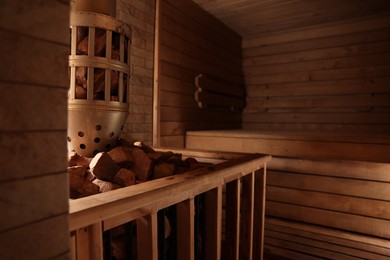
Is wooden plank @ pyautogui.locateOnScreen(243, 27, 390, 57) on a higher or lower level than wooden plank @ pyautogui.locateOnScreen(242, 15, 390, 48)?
lower

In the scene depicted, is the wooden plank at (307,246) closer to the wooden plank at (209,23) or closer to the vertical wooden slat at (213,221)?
the vertical wooden slat at (213,221)

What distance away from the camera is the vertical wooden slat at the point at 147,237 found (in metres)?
0.98

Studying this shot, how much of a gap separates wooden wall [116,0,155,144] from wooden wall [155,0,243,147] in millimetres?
97

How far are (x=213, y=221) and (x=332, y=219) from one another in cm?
175

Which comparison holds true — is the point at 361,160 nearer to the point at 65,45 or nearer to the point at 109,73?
the point at 109,73

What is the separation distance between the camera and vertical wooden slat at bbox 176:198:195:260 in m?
1.17

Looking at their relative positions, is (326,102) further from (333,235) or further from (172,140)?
(172,140)

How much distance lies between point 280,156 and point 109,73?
1.99 metres

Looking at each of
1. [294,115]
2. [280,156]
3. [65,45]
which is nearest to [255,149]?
[280,156]

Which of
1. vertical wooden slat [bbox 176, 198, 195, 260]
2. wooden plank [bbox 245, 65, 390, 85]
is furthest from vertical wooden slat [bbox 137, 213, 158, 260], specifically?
wooden plank [bbox 245, 65, 390, 85]

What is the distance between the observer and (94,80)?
1.58m

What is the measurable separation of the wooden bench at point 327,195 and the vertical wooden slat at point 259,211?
0.93 metres

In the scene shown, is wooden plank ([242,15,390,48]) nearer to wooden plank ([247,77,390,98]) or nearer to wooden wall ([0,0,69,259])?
wooden plank ([247,77,390,98])

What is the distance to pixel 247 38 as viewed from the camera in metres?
4.83
